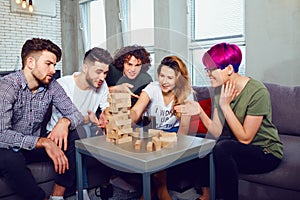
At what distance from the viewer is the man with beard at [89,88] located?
1755 millimetres

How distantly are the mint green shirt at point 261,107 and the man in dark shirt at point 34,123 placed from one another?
1.00 metres

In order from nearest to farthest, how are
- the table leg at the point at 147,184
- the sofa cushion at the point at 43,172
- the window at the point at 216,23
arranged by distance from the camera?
the table leg at the point at 147,184
the sofa cushion at the point at 43,172
the window at the point at 216,23

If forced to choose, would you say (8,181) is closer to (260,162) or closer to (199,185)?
(199,185)

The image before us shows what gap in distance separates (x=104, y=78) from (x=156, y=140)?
672 mm

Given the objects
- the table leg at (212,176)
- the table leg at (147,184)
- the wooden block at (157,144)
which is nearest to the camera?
the table leg at (147,184)

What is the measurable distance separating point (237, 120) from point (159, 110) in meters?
0.45

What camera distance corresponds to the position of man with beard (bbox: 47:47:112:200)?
69.1 inches

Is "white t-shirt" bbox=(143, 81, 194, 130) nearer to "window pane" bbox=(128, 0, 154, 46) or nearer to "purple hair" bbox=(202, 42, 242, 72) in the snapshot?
"purple hair" bbox=(202, 42, 242, 72)

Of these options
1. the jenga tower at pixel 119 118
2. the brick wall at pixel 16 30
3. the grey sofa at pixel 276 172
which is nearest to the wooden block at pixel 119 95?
the jenga tower at pixel 119 118

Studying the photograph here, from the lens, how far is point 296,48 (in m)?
2.51

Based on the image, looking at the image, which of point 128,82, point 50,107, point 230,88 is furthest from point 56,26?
point 230,88

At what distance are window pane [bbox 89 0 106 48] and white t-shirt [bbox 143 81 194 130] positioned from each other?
3.34 metres

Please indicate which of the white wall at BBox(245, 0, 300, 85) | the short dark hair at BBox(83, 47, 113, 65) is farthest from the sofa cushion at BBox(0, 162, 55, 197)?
the white wall at BBox(245, 0, 300, 85)

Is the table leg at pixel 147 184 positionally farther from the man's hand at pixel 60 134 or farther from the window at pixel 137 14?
the window at pixel 137 14
